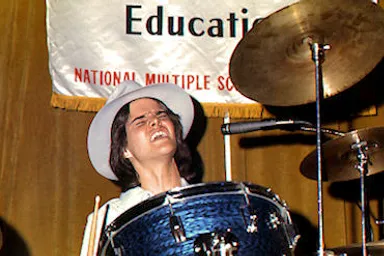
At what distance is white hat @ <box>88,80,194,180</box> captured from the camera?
2.87 m

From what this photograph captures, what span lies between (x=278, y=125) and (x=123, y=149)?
2.31 ft

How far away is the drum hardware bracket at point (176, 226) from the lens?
1953 millimetres

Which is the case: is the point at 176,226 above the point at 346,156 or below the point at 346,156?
below

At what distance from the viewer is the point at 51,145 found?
3.21 metres

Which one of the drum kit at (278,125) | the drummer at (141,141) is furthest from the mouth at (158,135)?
the drum kit at (278,125)

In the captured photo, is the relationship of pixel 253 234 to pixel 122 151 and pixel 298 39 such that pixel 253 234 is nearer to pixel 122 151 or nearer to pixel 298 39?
pixel 298 39

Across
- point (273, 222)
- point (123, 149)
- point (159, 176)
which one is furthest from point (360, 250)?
point (123, 149)

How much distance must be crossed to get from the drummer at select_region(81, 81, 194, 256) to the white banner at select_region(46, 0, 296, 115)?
0.29 meters

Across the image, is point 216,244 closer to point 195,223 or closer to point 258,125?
point 195,223

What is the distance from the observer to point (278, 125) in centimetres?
243

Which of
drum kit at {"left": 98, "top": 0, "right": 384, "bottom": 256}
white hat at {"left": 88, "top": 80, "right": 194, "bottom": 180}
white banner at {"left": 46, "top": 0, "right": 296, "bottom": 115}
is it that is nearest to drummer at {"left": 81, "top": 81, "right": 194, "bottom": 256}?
white hat at {"left": 88, "top": 80, "right": 194, "bottom": 180}

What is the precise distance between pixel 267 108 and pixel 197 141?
347mm

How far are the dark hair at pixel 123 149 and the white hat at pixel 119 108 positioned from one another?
0.11ft

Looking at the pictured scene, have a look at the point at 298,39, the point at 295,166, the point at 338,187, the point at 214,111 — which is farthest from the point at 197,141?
the point at 298,39
